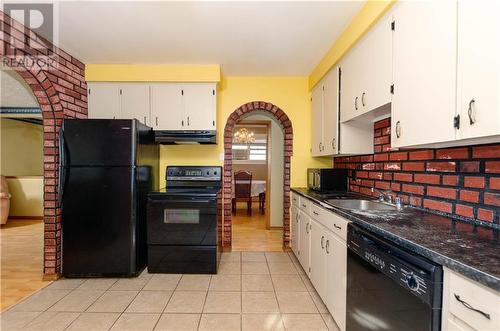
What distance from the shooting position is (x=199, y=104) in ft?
10.5

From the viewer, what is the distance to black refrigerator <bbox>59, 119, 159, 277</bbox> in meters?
2.62

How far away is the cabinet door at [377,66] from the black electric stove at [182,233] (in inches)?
68.5

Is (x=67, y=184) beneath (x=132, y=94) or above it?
beneath

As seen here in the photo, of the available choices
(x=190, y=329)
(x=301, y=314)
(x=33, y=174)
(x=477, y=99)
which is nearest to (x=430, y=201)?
(x=477, y=99)

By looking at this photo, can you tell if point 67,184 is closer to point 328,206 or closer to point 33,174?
point 328,206

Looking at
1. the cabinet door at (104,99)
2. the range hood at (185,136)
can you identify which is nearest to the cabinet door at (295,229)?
the range hood at (185,136)

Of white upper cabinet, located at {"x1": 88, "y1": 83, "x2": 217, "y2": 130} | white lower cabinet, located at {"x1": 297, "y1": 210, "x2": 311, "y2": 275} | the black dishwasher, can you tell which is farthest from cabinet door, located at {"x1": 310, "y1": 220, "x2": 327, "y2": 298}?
white upper cabinet, located at {"x1": 88, "y1": 83, "x2": 217, "y2": 130}

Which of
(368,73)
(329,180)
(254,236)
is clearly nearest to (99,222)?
(254,236)

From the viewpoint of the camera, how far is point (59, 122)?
2.70m

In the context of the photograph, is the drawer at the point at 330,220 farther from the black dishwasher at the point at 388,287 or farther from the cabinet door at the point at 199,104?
the cabinet door at the point at 199,104

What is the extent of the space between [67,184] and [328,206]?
2.51 meters

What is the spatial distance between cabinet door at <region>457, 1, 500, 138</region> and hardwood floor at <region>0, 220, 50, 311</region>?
338 cm

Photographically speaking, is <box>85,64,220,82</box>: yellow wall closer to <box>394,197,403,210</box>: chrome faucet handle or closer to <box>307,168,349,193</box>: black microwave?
<box>307,168,349,193</box>: black microwave

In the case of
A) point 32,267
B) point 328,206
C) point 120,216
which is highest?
point 328,206
